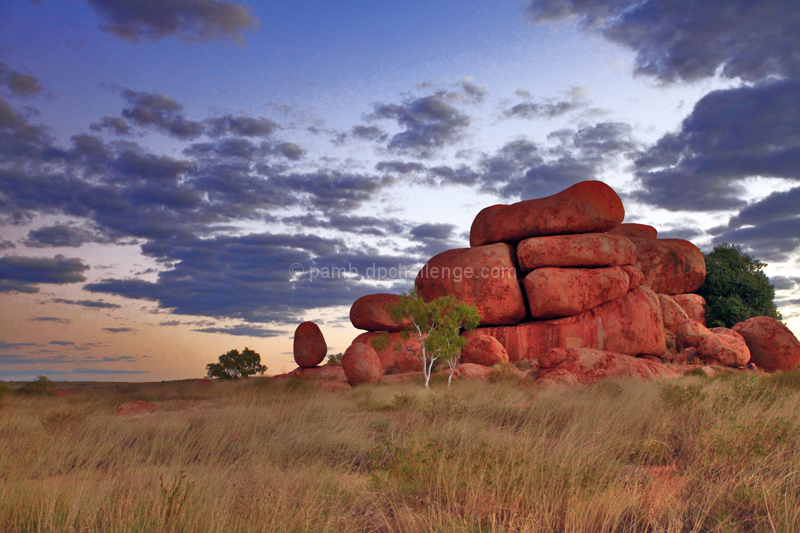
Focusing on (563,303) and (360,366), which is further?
(563,303)

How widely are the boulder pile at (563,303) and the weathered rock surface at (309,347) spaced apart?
6 cm

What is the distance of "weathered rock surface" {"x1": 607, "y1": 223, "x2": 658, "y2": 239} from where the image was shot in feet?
124

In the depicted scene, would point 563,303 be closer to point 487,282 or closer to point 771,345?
point 487,282

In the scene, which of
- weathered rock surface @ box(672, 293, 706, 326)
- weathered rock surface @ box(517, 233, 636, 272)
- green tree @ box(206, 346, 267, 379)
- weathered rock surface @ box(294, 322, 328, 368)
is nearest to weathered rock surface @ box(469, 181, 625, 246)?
weathered rock surface @ box(517, 233, 636, 272)

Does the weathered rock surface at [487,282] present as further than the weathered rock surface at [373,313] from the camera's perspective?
No

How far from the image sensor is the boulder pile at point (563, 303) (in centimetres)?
2661

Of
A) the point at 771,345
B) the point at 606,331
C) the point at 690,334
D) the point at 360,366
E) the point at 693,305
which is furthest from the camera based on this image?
the point at 693,305

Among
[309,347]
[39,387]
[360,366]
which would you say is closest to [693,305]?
[360,366]

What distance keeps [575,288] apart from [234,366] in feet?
87.0

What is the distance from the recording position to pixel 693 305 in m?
33.0

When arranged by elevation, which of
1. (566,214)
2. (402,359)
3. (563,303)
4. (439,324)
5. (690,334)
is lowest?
(402,359)

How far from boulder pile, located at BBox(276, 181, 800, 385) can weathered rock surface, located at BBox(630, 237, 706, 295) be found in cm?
179

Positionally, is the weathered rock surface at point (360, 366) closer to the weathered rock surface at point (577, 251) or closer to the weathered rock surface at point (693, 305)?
the weathered rock surface at point (577, 251)

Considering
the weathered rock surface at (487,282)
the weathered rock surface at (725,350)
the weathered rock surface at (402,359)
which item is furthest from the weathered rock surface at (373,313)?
the weathered rock surface at (725,350)
